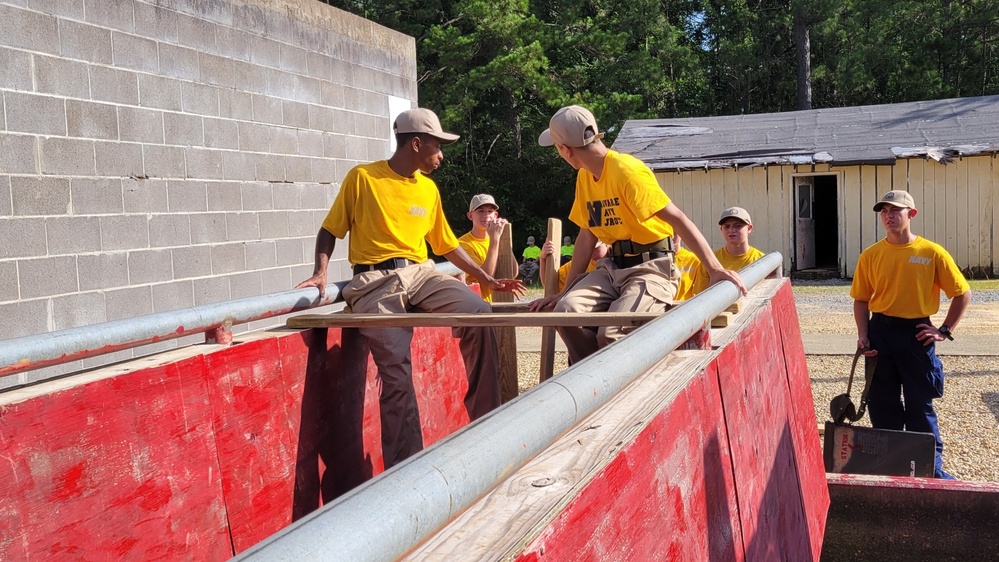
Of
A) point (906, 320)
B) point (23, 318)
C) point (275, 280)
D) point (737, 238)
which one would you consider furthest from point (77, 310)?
point (906, 320)

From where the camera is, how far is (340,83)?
26.7 feet

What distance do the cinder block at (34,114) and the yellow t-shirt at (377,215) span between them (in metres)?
1.81

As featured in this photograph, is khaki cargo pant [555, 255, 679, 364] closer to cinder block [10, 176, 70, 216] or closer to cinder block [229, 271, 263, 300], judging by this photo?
cinder block [10, 176, 70, 216]

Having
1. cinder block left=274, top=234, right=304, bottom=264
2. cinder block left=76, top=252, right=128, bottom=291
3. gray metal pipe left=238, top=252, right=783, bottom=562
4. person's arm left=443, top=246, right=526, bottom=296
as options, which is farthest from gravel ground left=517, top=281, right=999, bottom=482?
gray metal pipe left=238, top=252, right=783, bottom=562

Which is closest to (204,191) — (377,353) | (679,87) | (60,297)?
(60,297)

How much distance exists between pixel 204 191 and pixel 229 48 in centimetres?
110

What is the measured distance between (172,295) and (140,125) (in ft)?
3.46

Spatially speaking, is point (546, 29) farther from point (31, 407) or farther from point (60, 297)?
point (31, 407)

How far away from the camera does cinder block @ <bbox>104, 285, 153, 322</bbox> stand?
5.43 m

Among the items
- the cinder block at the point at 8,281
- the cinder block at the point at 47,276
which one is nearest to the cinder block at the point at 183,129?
the cinder block at the point at 47,276

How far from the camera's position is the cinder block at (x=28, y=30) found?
481 cm

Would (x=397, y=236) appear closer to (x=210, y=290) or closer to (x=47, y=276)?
(x=47, y=276)

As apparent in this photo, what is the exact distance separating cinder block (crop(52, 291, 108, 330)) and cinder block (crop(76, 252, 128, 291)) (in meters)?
0.06

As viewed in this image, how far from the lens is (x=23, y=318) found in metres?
4.82
